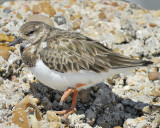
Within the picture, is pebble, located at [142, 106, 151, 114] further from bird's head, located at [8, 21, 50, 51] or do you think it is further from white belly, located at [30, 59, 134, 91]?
bird's head, located at [8, 21, 50, 51]

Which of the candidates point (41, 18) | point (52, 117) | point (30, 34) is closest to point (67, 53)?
point (30, 34)

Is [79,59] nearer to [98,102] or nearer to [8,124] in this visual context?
[98,102]

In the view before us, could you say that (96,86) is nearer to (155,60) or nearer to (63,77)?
(63,77)

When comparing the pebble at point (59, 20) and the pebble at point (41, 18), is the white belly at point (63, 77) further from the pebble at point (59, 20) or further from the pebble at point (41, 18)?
the pebble at point (59, 20)

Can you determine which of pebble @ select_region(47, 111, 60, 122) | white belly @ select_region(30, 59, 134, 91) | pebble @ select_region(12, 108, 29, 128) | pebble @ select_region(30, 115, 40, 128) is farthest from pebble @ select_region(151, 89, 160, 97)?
pebble @ select_region(12, 108, 29, 128)

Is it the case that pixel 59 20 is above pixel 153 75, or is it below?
above

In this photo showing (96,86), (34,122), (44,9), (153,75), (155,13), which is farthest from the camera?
(155,13)

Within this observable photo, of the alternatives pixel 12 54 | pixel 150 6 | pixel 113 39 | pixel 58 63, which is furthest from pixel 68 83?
pixel 150 6
